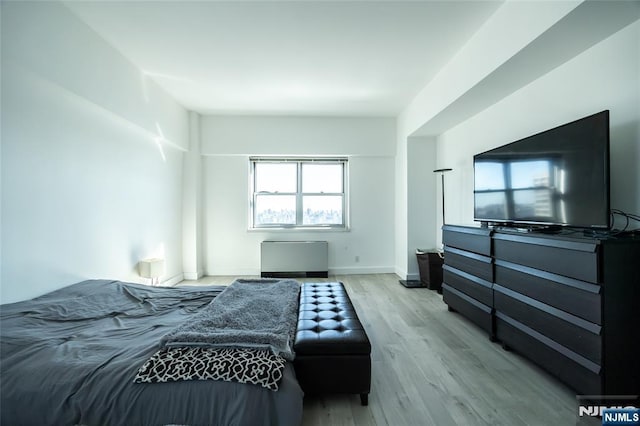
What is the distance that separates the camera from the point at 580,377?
1650mm

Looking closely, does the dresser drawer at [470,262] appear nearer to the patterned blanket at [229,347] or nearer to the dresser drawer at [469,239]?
the dresser drawer at [469,239]

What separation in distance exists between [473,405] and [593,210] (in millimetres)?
1473

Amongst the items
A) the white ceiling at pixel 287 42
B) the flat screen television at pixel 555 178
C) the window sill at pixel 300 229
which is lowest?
the window sill at pixel 300 229

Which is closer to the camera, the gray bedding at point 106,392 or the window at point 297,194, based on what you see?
the gray bedding at point 106,392

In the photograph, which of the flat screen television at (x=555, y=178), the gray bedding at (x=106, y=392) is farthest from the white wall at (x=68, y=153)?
the flat screen television at (x=555, y=178)

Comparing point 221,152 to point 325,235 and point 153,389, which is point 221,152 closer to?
point 325,235

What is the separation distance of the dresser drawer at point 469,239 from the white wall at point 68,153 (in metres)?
3.78

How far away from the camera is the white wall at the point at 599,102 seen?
1828mm

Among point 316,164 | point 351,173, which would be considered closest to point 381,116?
point 351,173

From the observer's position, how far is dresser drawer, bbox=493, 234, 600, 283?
5.30ft

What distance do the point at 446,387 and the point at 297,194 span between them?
387 centimetres

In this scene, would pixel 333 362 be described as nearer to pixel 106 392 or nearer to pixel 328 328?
pixel 328 328

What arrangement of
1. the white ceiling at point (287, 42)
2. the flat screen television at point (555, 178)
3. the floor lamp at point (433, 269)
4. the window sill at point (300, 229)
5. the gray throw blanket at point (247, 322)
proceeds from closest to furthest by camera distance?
1. the gray throw blanket at point (247, 322)
2. the flat screen television at point (555, 178)
3. the white ceiling at point (287, 42)
4. the floor lamp at point (433, 269)
5. the window sill at point (300, 229)

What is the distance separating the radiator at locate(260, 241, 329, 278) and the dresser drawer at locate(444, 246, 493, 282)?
2.16 meters
